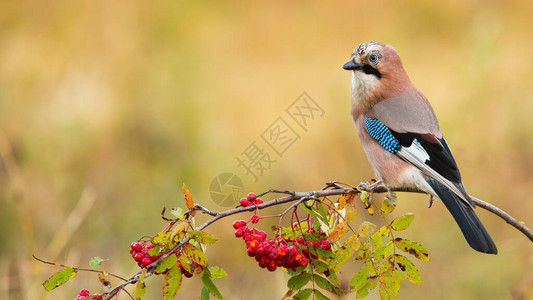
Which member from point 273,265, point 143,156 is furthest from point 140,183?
point 273,265

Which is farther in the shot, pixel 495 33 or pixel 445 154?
pixel 495 33

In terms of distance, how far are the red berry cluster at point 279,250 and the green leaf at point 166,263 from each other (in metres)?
0.28

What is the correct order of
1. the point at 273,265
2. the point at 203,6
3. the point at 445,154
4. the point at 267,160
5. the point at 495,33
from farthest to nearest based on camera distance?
the point at 203,6 → the point at 267,160 → the point at 495,33 → the point at 445,154 → the point at 273,265

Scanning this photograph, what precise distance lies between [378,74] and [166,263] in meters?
1.90

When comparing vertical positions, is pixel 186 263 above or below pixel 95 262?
below

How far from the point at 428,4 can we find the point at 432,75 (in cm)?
182

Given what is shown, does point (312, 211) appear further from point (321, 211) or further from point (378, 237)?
point (378, 237)

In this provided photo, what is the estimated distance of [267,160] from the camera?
5770mm

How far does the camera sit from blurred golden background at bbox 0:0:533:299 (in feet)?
15.4

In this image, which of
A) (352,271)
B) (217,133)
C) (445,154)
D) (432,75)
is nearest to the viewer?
(445,154)

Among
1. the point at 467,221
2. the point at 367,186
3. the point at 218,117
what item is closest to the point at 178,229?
the point at 367,186

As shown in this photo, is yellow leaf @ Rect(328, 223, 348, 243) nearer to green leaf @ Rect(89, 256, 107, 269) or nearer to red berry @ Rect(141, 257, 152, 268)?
red berry @ Rect(141, 257, 152, 268)

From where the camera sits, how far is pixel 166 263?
2055 mm

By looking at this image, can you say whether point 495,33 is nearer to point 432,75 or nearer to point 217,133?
point 432,75
